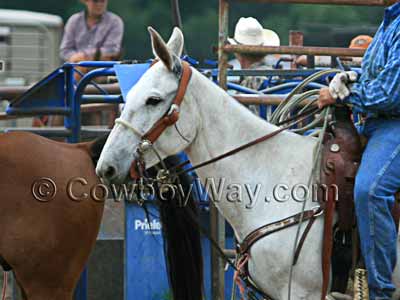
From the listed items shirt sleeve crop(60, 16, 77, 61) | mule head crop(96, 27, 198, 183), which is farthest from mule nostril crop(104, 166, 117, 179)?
shirt sleeve crop(60, 16, 77, 61)

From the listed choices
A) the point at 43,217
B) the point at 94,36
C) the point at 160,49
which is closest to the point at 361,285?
the point at 160,49

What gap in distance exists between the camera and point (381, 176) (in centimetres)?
418

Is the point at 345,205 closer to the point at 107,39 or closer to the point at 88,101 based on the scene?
the point at 88,101

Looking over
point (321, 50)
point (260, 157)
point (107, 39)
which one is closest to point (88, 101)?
point (321, 50)

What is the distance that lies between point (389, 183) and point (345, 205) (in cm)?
24

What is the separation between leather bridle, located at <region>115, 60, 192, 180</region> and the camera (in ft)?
14.0

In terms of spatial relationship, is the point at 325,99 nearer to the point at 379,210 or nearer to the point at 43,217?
the point at 379,210

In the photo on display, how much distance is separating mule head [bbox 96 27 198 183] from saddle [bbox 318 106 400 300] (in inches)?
26.5

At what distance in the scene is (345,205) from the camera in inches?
169

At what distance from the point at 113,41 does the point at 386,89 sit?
6.94 metres

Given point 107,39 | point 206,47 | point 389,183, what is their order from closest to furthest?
point 389,183, point 107,39, point 206,47

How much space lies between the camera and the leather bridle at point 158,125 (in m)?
4.27

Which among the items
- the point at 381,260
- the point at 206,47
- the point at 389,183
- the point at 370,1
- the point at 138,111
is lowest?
the point at 206,47

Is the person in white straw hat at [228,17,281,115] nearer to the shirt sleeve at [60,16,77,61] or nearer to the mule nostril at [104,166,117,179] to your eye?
the shirt sleeve at [60,16,77,61]
